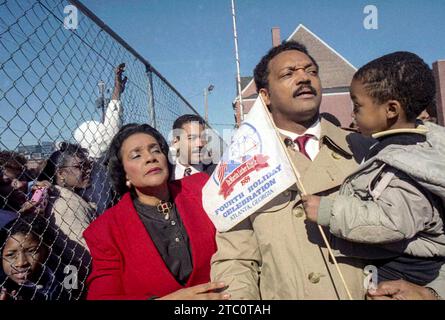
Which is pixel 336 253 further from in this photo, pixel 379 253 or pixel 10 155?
pixel 10 155

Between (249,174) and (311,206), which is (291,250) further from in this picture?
(249,174)

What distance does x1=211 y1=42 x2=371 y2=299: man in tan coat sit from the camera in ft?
5.71

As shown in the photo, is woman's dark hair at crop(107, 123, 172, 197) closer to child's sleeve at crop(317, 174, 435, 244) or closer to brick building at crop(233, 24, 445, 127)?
child's sleeve at crop(317, 174, 435, 244)

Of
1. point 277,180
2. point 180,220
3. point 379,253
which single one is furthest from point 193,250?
point 379,253

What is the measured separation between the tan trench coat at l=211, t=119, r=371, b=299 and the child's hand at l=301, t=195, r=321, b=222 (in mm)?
123

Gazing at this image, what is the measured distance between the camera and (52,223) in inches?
103

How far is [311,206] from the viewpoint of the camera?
1.68m

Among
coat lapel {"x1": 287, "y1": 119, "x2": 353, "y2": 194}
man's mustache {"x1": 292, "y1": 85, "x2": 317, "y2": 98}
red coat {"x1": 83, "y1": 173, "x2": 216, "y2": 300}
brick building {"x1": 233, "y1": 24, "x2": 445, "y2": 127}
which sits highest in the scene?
brick building {"x1": 233, "y1": 24, "x2": 445, "y2": 127}

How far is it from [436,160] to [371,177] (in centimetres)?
27

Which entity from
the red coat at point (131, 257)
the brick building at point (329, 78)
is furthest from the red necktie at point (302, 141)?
the brick building at point (329, 78)

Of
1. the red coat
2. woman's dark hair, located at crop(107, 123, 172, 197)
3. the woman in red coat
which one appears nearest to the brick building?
woman's dark hair, located at crop(107, 123, 172, 197)

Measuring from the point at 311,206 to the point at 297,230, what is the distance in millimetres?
195

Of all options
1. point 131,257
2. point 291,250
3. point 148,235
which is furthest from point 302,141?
point 131,257

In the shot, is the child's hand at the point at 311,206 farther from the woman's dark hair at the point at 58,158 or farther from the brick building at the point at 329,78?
the brick building at the point at 329,78
